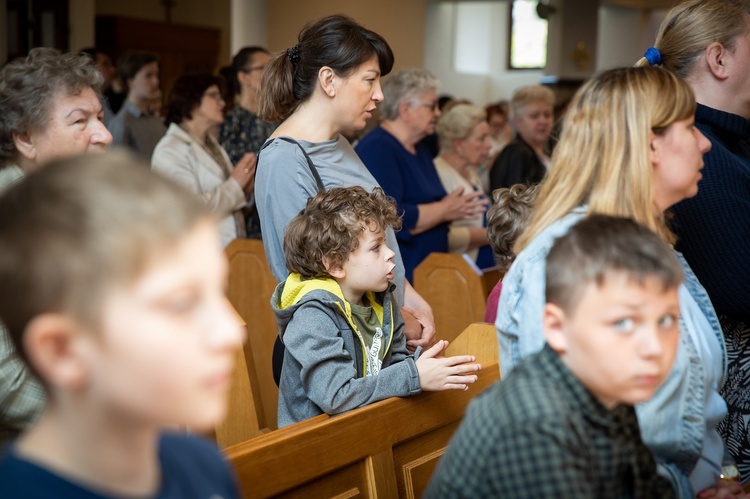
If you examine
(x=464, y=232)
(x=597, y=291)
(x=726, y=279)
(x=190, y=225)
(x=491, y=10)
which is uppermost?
(x=491, y=10)

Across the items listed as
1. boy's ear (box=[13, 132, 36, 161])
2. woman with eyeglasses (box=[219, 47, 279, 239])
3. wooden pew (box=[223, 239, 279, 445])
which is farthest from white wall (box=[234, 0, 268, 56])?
boy's ear (box=[13, 132, 36, 161])

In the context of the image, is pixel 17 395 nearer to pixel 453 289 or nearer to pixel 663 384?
pixel 663 384

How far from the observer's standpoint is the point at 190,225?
105 centimetres

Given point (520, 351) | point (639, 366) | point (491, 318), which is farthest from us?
point (491, 318)

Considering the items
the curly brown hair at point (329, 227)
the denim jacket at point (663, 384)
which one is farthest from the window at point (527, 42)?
the denim jacket at point (663, 384)

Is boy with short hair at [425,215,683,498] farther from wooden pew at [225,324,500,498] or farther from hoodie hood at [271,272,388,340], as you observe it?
hoodie hood at [271,272,388,340]

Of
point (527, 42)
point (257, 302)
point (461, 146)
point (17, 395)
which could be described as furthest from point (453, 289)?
point (527, 42)

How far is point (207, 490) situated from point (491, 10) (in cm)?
1724

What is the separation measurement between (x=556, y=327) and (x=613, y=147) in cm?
47

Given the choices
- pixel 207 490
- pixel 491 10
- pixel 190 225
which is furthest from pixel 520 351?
pixel 491 10

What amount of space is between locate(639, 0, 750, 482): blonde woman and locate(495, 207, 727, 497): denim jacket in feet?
2.10

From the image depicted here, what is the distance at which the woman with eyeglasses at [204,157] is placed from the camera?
4609mm

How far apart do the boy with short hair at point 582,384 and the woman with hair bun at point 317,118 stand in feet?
4.22

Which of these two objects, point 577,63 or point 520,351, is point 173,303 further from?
point 577,63
